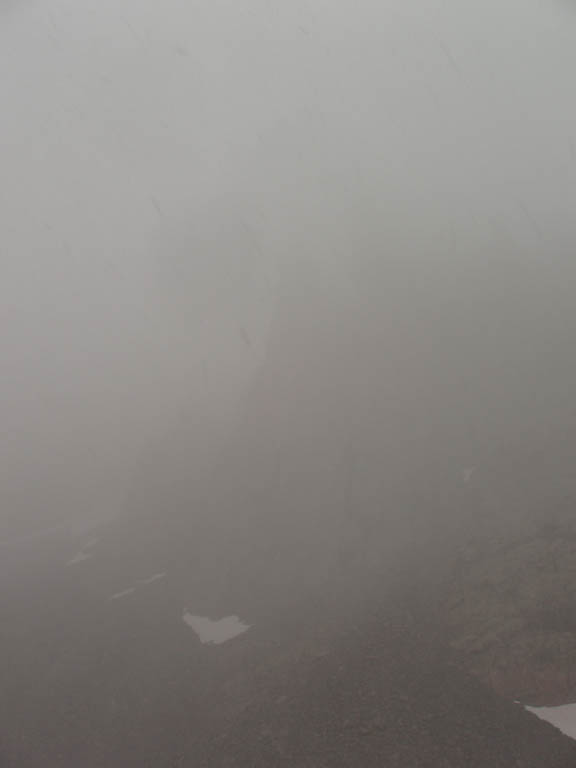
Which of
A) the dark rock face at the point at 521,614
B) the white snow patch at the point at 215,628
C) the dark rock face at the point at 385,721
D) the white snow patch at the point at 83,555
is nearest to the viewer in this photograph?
the dark rock face at the point at 385,721

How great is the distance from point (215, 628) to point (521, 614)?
16.3 metres

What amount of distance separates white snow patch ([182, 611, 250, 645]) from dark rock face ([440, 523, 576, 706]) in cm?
1154

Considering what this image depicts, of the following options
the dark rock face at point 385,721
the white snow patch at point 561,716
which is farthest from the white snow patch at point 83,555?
the white snow patch at point 561,716

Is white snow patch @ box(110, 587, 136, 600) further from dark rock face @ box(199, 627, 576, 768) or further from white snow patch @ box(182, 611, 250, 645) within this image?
dark rock face @ box(199, 627, 576, 768)

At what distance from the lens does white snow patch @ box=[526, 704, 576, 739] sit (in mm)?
12556

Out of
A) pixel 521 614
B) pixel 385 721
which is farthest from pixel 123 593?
pixel 521 614

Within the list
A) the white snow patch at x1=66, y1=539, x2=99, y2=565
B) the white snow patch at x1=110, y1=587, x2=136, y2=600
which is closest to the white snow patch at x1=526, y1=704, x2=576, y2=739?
the white snow patch at x1=110, y1=587, x2=136, y2=600

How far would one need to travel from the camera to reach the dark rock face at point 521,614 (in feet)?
47.4

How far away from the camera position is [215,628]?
26797 millimetres

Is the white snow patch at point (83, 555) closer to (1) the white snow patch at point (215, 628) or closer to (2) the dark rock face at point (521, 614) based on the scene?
(1) the white snow patch at point (215, 628)

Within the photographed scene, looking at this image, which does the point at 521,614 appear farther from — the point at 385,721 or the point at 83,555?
the point at 83,555

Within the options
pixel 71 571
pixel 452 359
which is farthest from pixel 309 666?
pixel 452 359

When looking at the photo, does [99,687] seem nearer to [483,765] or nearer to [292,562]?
[292,562]

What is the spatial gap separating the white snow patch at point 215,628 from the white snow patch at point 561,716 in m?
15.4
